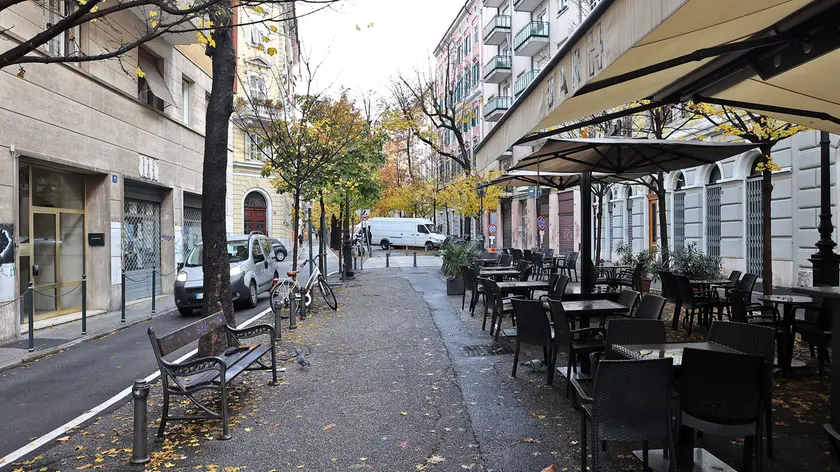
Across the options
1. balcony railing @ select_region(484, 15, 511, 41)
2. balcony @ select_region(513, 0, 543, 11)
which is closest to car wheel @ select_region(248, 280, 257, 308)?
balcony @ select_region(513, 0, 543, 11)

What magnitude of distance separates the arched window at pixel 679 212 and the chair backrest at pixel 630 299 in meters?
13.2

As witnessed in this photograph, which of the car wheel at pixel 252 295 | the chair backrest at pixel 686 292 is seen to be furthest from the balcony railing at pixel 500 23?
the chair backrest at pixel 686 292

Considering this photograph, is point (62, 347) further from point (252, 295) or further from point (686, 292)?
point (686, 292)

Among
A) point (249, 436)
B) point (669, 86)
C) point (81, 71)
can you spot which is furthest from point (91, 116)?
point (669, 86)

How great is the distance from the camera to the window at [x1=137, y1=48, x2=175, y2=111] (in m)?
14.5

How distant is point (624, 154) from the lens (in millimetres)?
7555

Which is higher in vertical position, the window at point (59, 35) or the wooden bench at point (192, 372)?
the window at point (59, 35)

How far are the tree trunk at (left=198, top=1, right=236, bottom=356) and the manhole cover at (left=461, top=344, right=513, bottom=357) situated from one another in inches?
129

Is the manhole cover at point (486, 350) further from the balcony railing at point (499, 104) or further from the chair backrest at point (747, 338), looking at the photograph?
the balcony railing at point (499, 104)

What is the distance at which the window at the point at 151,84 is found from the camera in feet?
47.4

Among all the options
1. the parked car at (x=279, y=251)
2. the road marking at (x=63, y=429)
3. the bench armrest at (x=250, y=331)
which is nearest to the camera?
the road marking at (x=63, y=429)

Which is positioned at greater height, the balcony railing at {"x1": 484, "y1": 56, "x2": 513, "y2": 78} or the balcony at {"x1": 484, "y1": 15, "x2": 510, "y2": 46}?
the balcony at {"x1": 484, "y1": 15, "x2": 510, "y2": 46}

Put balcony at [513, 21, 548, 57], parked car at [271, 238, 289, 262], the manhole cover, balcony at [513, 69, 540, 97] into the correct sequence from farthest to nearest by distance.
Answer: balcony at [513, 69, 540, 97] < balcony at [513, 21, 548, 57] < parked car at [271, 238, 289, 262] < the manhole cover

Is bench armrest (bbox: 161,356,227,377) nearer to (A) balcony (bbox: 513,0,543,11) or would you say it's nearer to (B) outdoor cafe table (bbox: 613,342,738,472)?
(B) outdoor cafe table (bbox: 613,342,738,472)
